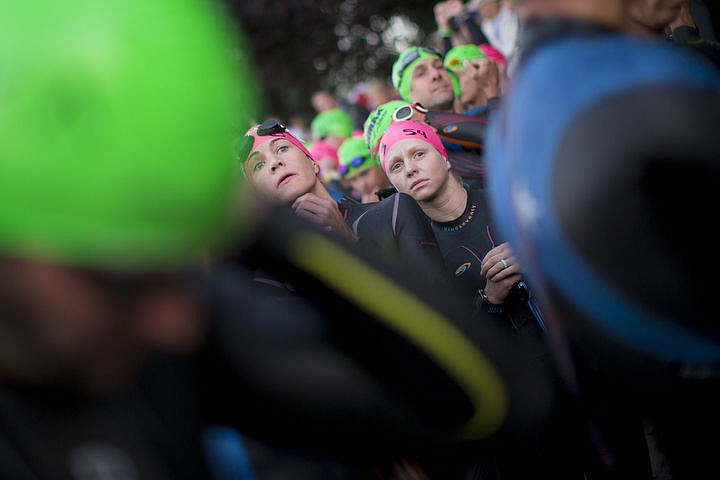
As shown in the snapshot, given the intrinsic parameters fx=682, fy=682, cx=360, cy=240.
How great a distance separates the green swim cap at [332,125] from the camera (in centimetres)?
794

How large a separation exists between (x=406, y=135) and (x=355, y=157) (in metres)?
2.10

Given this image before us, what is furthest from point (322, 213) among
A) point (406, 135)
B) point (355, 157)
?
point (355, 157)

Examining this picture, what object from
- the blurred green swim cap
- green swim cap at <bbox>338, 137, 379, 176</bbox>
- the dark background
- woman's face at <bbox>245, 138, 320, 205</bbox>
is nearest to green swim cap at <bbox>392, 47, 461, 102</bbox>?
green swim cap at <bbox>338, 137, 379, 176</bbox>

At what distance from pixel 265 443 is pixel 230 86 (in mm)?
729

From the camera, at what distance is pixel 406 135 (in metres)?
3.98

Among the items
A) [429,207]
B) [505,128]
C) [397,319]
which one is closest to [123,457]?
[397,319]

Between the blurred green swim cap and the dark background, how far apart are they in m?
9.85

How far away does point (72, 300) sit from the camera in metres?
1.04

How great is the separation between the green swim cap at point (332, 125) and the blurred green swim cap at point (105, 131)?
6923 mm

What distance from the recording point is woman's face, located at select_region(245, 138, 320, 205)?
3.62 metres

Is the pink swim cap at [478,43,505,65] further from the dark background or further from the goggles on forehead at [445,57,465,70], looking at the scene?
the dark background

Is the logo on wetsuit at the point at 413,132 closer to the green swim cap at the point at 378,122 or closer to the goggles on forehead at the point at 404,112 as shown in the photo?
the goggles on forehead at the point at 404,112

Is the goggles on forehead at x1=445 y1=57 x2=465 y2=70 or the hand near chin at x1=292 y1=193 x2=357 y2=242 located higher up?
the hand near chin at x1=292 y1=193 x2=357 y2=242

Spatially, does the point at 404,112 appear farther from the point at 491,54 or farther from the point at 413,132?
the point at 491,54
